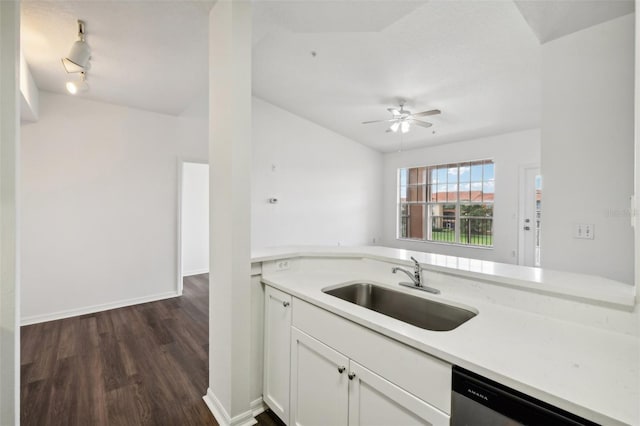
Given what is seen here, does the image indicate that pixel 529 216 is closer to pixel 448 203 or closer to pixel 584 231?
pixel 448 203

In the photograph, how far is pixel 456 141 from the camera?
602 centimetres

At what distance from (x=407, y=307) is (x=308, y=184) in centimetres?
444

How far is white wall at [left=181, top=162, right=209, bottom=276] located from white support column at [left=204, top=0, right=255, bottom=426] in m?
4.19

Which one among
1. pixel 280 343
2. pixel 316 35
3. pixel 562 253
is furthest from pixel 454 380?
pixel 316 35

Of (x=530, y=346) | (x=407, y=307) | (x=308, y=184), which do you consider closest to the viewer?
(x=530, y=346)

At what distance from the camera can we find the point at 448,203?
21.0 feet

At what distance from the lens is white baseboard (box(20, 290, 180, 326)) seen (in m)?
3.19

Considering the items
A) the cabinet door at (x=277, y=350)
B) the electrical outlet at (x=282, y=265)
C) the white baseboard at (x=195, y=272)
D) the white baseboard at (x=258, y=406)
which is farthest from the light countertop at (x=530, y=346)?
the white baseboard at (x=195, y=272)

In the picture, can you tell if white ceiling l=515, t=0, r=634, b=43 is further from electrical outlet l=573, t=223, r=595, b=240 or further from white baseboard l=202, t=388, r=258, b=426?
white baseboard l=202, t=388, r=258, b=426

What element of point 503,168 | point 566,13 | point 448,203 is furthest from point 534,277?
point 448,203

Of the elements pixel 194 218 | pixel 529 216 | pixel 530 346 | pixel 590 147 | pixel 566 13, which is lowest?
pixel 530 346

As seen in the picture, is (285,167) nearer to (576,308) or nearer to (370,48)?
(370,48)

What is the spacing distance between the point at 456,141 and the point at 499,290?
545cm

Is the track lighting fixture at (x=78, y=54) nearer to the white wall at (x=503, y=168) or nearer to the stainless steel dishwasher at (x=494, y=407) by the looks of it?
the stainless steel dishwasher at (x=494, y=407)
